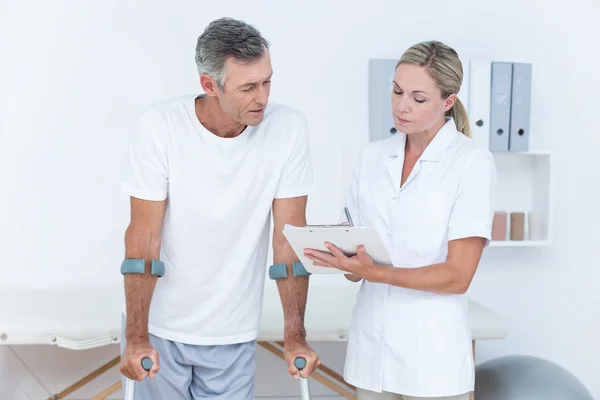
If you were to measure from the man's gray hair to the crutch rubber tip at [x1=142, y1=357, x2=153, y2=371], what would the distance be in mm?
610

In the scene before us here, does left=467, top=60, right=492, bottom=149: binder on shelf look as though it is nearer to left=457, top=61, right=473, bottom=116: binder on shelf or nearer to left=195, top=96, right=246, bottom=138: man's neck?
left=457, top=61, right=473, bottom=116: binder on shelf

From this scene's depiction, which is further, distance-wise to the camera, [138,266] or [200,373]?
[200,373]

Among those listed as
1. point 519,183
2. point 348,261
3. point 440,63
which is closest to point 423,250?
point 348,261

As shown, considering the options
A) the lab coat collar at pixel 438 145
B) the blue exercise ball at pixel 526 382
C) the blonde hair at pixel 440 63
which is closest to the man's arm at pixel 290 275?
the lab coat collar at pixel 438 145

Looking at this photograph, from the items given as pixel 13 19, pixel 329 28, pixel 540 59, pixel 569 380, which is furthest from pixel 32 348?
pixel 540 59

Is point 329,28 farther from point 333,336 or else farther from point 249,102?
point 249,102

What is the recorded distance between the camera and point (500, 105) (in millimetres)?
3043

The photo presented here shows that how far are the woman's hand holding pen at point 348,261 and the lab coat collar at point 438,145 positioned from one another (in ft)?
0.92

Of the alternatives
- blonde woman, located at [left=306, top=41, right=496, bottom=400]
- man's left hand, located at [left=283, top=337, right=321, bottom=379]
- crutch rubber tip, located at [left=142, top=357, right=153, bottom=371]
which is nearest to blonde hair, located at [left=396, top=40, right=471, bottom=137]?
blonde woman, located at [left=306, top=41, right=496, bottom=400]

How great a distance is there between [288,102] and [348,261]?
5.14 ft

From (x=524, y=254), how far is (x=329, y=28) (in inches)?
50.1

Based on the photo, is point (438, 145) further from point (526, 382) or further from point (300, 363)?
point (526, 382)

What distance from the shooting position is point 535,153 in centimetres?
314

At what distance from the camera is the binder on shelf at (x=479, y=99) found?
3021mm
